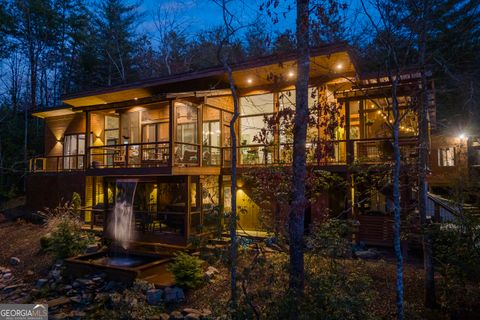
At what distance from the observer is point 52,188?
16.9 m

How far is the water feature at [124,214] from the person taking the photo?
11996 millimetres

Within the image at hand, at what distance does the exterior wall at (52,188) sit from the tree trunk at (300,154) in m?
13.6

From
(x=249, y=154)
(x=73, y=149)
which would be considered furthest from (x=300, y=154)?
Answer: (x=73, y=149)

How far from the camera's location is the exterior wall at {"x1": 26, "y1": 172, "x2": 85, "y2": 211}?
1609cm

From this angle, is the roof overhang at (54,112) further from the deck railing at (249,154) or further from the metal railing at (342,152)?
the metal railing at (342,152)

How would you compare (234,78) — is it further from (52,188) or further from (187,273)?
(52,188)

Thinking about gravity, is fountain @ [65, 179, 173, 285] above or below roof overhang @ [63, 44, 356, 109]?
below

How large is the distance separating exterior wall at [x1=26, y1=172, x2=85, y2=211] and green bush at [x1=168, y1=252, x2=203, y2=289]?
977 centimetres

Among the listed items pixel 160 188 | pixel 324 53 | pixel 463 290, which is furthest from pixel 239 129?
pixel 463 290

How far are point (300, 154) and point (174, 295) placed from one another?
4.84 metres

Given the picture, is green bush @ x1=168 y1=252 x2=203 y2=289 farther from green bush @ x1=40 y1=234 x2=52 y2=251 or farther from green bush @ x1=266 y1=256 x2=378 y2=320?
green bush @ x1=40 y1=234 x2=52 y2=251

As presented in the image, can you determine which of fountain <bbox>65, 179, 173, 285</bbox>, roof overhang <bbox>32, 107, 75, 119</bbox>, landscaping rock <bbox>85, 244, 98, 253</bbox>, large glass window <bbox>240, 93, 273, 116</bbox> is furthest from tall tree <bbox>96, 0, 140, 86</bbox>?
landscaping rock <bbox>85, 244, 98, 253</bbox>

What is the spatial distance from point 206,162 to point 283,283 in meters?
8.28

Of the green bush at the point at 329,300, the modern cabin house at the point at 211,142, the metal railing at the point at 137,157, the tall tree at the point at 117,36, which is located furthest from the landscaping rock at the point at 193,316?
the tall tree at the point at 117,36
